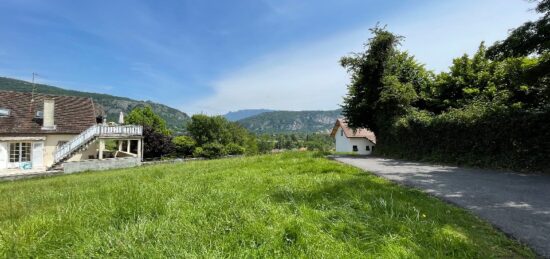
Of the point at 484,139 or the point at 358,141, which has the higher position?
the point at 484,139

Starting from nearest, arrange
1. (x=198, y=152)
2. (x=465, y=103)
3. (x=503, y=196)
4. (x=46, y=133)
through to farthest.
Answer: (x=503, y=196), (x=465, y=103), (x=46, y=133), (x=198, y=152)

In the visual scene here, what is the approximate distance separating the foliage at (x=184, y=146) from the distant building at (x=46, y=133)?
13.8m

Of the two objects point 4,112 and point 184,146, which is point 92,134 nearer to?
point 4,112

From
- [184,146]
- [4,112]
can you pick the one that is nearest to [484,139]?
[4,112]

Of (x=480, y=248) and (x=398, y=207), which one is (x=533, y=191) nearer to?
(x=398, y=207)

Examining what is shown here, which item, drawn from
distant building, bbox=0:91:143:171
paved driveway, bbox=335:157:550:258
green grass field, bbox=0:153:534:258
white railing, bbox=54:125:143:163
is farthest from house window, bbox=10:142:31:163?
paved driveway, bbox=335:157:550:258

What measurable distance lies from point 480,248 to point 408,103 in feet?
52.2

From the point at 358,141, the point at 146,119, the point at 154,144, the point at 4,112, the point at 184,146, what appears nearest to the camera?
the point at 4,112

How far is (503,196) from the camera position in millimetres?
5973

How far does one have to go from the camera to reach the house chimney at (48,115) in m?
27.6

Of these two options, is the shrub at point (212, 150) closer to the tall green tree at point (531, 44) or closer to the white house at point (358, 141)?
the white house at point (358, 141)

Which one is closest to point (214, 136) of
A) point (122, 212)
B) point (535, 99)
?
point (535, 99)

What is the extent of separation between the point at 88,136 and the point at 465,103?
1139 inches

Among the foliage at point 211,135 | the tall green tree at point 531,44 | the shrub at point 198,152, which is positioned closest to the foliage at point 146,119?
the foliage at point 211,135
